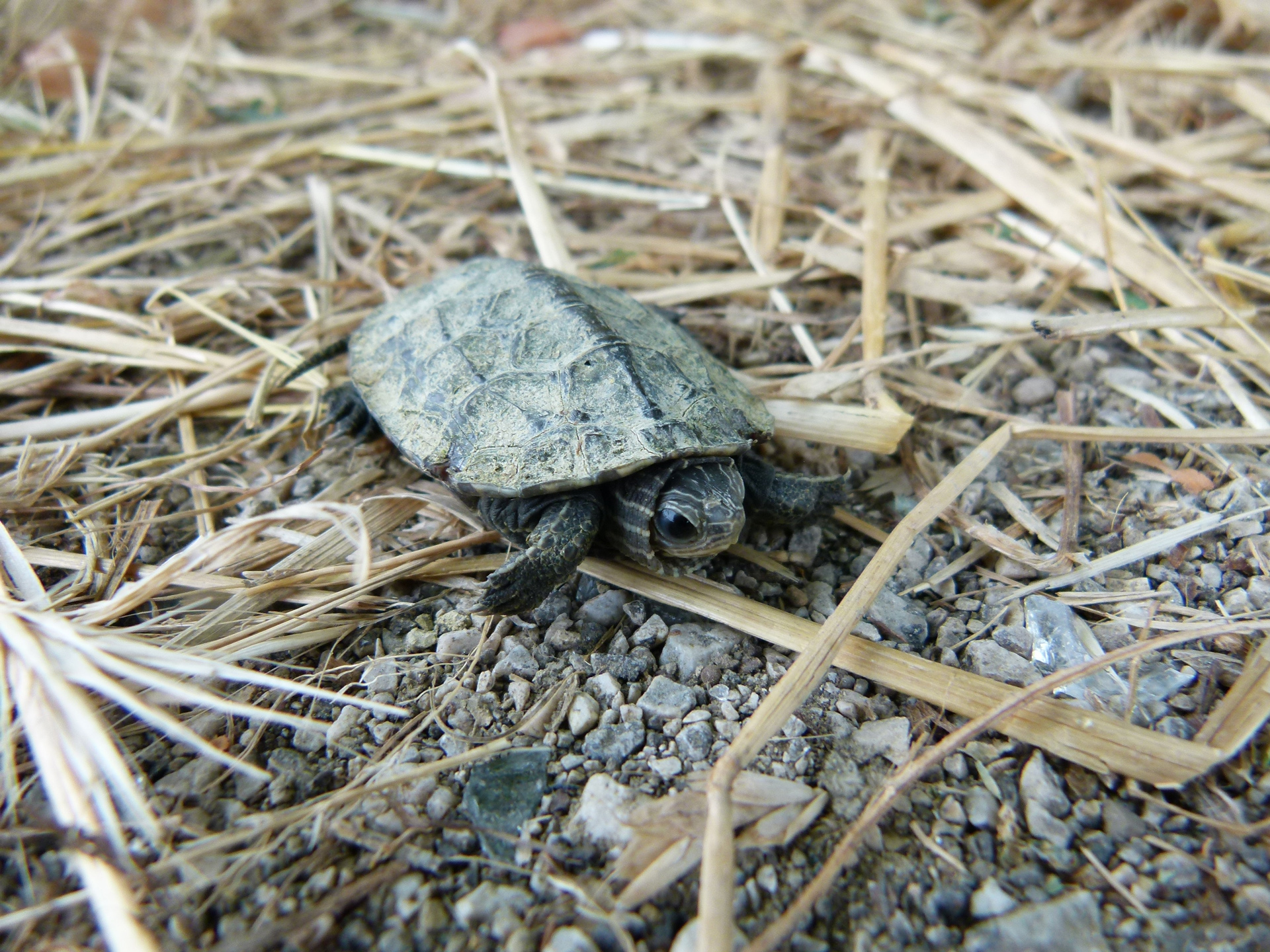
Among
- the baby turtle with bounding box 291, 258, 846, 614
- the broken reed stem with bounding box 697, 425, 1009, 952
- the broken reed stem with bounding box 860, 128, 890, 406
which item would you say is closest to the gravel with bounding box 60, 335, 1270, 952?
the broken reed stem with bounding box 697, 425, 1009, 952

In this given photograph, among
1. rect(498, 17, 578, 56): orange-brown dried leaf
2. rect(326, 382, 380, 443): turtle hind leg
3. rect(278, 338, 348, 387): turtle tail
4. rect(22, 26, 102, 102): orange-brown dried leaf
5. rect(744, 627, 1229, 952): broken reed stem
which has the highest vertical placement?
rect(22, 26, 102, 102): orange-brown dried leaf

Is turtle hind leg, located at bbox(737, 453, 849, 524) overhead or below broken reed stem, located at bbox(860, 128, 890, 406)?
below

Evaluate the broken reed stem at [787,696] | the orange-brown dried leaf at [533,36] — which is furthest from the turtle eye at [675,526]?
the orange-brown dried leaf at [533,36]

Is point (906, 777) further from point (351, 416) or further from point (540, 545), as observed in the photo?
point (351, 416)

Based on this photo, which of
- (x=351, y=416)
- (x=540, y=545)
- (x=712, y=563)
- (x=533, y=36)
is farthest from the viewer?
(x=533, y=36)

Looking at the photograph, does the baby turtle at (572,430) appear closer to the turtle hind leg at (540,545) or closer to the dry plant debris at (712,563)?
the turtle hind leg at (540,545)

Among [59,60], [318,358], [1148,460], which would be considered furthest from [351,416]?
[59,60]

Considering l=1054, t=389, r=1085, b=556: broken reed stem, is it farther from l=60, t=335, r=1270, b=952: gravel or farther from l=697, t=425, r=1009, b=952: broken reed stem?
l=697, t=425, r=1009, b=952: broken reed stem
